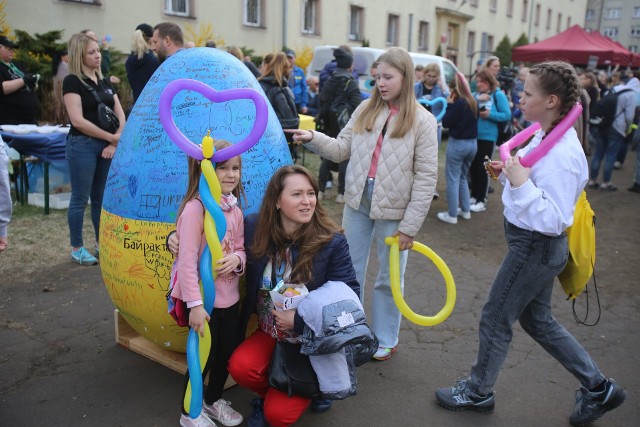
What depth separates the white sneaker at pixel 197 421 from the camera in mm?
2721

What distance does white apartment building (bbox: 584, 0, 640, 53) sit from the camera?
58562 millimetres

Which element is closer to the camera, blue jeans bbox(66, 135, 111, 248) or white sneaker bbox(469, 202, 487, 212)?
blue jeans bbox(66, 135, 111, 248)

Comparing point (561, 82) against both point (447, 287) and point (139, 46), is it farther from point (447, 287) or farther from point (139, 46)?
point (139, 46)

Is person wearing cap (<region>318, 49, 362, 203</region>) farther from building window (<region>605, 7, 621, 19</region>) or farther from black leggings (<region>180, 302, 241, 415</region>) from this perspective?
building window (<region>605, 7, 621, 19</region>)

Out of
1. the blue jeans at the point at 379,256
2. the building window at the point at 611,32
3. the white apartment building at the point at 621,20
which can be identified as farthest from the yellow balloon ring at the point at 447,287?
the building window at the point at 611,32

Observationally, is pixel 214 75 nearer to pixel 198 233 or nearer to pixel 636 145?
pixel 198 233

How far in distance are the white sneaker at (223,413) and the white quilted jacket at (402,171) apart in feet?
4.39

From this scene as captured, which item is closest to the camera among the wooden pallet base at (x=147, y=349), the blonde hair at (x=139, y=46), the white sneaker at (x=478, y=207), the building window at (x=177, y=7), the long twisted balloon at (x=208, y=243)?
the long twisted balloon at (x=208, y=243)

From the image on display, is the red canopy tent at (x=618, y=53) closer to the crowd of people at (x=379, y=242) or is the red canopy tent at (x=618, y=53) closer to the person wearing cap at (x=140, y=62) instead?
the person wearing cap at (x=140, y=62)

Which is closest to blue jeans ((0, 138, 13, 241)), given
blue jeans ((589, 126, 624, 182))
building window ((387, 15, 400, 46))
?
blue jeans ((589, 126, 624, 182))

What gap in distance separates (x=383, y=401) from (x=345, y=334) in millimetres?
900

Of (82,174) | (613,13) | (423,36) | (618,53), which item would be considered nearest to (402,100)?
(82,174)

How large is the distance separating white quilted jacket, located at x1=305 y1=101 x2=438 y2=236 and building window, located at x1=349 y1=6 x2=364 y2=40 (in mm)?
20130

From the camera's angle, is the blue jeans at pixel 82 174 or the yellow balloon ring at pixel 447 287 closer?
the yellow balloon ring at pixel 447 287
